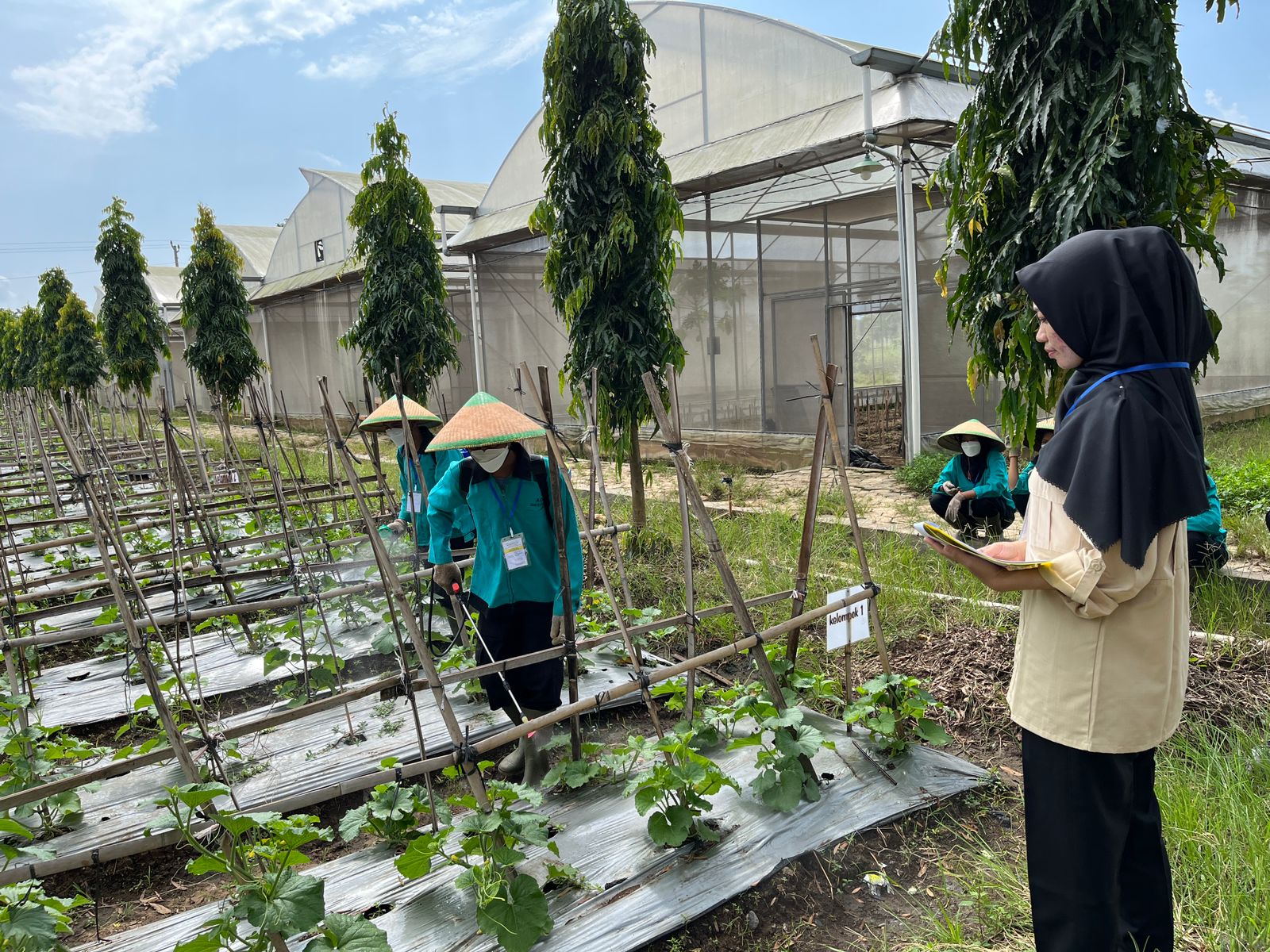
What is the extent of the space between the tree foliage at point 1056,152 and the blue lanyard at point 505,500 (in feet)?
6.81

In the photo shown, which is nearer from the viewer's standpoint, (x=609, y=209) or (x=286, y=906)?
(x=286, y=906)

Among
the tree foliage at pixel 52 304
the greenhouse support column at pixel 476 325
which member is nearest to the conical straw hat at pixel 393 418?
the greenhouse support column at pixel 476 325

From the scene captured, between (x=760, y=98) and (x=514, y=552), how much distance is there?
7563 millimetres

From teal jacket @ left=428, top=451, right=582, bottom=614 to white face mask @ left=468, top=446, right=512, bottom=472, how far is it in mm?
88

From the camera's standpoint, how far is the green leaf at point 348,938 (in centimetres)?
199

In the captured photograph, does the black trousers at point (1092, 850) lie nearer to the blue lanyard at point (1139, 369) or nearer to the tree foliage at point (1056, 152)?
the blue lanyard at point (1139, 369)

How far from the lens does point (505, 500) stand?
3262 millimetres

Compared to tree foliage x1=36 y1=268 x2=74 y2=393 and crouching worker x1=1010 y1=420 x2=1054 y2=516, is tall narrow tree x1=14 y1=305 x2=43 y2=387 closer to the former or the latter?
tree foliage x1=36 y1=268 x2=74 y2=393

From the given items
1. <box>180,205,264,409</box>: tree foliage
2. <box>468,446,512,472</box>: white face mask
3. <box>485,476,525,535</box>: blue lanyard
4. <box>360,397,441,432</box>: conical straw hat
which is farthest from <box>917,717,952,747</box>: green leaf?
<box>180,205,264,409</box>: tree foliage

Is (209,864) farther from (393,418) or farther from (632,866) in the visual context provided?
(393,418)

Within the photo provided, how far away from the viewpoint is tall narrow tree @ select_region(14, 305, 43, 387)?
75.6 feet

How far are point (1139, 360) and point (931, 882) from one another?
1.67 meters

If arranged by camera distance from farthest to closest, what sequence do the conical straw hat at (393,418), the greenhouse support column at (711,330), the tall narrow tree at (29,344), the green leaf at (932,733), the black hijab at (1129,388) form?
the tall narrow tree at (29,344) → the greenhouse support column at (711,330) → the conical straw hat at (393,418) → the green leaf at (932,733) → the black hijab at (1129,388)

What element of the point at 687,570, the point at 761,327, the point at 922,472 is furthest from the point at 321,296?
the point at 687,570
